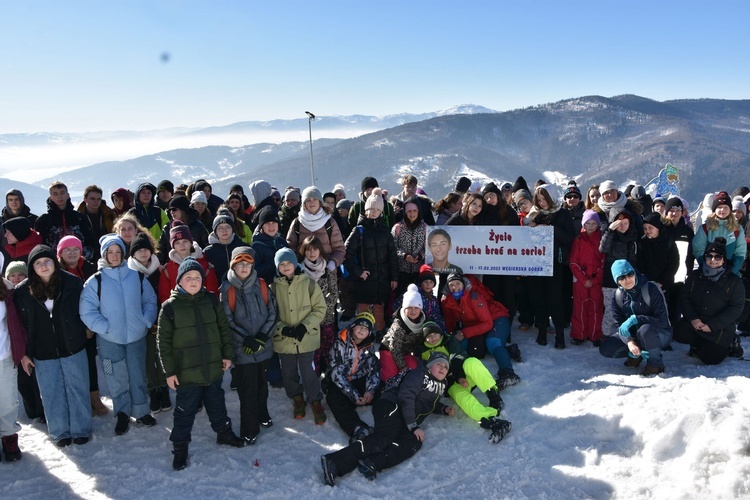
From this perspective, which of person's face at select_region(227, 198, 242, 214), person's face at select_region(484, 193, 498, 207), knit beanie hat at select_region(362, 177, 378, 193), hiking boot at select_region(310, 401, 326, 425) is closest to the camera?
hiking boot at select_region(310, 401, 326, 425)

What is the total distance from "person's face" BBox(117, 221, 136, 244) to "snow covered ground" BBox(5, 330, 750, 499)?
2.30 meters

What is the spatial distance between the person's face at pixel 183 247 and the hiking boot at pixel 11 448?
252 cm

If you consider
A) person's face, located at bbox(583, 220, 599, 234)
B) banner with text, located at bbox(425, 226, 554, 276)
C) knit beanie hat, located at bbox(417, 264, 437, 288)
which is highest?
person's face, located at bbox(583, 220, 599, 234)

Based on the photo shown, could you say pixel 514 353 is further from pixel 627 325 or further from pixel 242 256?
pixel 242 256

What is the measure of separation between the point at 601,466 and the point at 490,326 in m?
2.32

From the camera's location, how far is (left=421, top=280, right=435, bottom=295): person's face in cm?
649

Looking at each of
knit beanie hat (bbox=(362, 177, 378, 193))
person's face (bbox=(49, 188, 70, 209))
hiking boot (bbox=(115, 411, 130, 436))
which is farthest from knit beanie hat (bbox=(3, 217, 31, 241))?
knit beanie hat (bbox=(362, 177, 378, 193))

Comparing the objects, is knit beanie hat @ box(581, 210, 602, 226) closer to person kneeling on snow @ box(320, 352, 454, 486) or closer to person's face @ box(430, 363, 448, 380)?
person kneeling on snow @ box(320, 352, 454, 486)

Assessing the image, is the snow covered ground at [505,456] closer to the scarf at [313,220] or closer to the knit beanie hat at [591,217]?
the knit beanie hat at [591,217]

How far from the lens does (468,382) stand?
559 centimetres

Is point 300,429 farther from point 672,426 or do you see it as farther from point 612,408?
point 672,426

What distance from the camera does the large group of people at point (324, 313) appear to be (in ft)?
16.0

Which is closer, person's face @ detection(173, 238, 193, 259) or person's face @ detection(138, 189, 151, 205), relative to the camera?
person's face @ detection(173, 238, 193, 259)

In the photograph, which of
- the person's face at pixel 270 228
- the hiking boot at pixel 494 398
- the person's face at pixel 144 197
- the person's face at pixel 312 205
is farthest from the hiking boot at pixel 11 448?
the hiking boot at pixel 494 398
